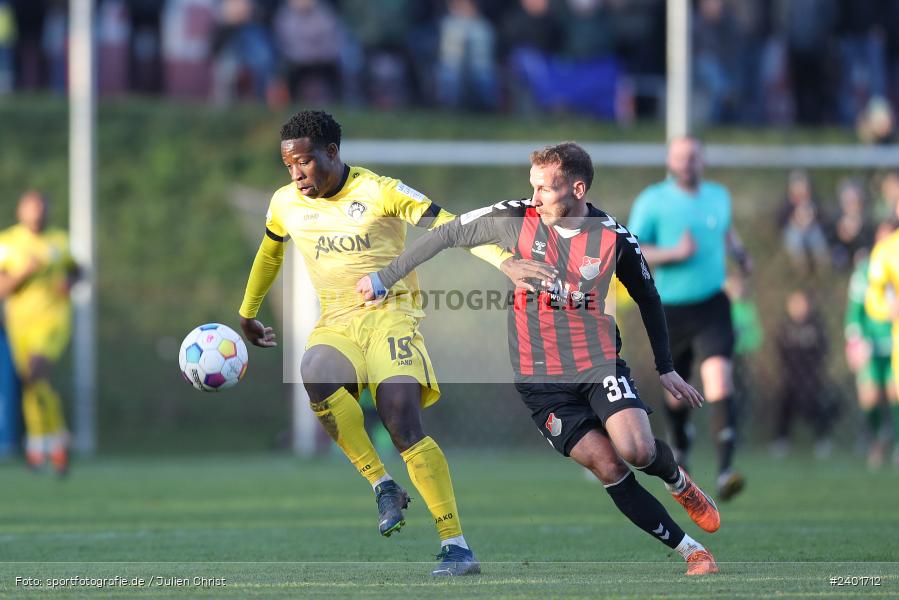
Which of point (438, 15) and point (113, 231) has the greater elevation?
point (438, 15)

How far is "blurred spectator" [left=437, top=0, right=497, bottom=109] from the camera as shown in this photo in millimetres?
17969

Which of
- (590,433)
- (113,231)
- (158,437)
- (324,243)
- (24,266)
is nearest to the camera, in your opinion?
(590,433)

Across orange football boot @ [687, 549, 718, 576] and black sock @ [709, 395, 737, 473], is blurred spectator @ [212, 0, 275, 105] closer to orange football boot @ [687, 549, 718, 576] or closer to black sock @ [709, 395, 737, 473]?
black sock @ [709, 395, 737, 473]

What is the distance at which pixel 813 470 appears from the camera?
13172 millimetres

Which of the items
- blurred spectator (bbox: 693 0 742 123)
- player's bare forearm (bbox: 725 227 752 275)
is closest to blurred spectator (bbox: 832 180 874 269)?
blurred spectator (bbox: 693 0 742 123)

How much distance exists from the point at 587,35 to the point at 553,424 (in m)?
12.4

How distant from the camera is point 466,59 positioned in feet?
60.6

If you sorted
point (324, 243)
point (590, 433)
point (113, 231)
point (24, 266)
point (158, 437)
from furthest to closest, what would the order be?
point (113, 231), point (158, 437), point (24, 266), point (324, 243), point (590, 433)

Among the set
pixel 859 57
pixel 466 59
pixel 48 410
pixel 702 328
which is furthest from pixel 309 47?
pixel 702 328

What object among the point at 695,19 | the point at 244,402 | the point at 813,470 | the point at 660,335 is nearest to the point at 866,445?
the point at 813,470

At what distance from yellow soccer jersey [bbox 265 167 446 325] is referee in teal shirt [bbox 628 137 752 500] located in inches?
133

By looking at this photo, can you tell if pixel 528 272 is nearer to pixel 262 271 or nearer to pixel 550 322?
pixel 550 322

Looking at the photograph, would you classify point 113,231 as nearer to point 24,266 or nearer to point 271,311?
point 271,311

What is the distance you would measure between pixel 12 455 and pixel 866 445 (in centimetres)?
933
